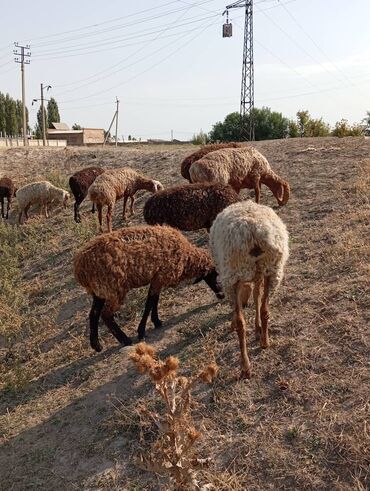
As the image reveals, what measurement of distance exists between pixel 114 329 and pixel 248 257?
2.34 meters

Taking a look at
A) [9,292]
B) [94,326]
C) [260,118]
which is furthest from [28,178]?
[260,118]

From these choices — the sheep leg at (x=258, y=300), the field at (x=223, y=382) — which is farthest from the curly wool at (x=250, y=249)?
the field at (x=223, y=382)

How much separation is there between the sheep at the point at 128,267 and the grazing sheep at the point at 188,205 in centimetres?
154

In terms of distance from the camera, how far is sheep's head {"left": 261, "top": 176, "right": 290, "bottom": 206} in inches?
420

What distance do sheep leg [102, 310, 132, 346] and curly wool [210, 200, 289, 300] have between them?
74.5 inches

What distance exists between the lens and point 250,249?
518 centimetres

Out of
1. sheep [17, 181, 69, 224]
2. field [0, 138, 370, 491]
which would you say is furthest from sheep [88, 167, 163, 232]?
sheep [17, 181, 69, 224]

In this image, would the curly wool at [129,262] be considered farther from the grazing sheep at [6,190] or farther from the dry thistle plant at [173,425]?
the grazing sheep at [6,190]

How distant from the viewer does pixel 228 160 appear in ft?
33.9

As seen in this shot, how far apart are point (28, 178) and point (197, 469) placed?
16.4m

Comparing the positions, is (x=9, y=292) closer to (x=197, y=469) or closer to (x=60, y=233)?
(x=60, y=233)

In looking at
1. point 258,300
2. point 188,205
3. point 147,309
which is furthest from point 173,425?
point 188,205

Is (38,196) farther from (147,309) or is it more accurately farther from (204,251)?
(147,309)

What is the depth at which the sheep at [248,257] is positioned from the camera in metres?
5.17
